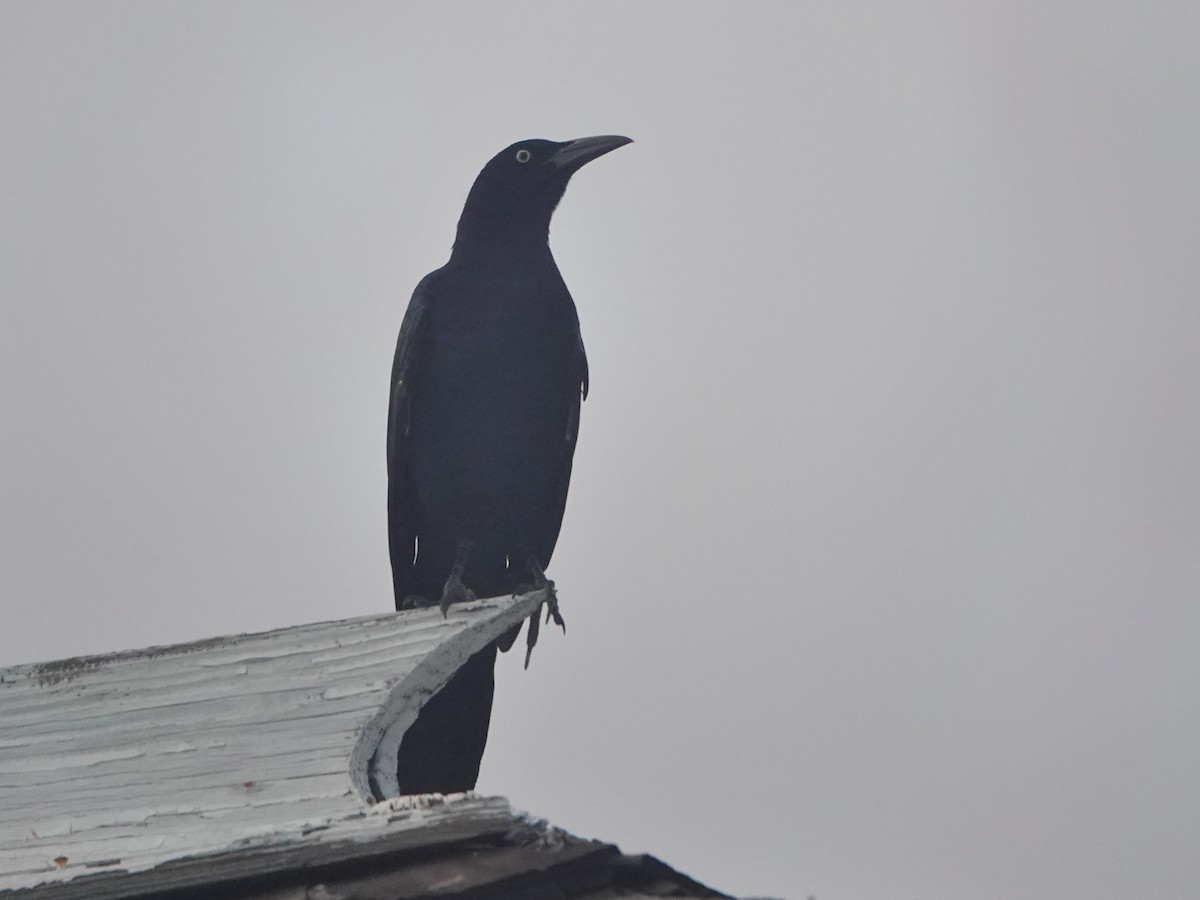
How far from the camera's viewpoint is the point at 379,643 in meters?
2.85

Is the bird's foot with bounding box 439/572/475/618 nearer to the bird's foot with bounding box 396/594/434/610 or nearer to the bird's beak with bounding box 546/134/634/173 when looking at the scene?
the bird's foot with bounding box 396/594/434/610

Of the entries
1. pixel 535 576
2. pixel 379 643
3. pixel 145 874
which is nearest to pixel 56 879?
pixel 145 874

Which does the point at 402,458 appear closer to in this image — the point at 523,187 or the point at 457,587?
the point at 457,587

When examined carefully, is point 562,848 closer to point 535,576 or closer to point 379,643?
point 379,643

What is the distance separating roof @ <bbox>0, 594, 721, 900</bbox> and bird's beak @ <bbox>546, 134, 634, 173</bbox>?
13.1ft

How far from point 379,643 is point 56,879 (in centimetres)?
73

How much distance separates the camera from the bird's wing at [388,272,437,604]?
19.0ft

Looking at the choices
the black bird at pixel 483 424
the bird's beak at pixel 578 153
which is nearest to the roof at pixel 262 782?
the black bird at pixel 483 424

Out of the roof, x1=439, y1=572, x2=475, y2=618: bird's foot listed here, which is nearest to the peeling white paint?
the roof

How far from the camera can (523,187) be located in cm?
661

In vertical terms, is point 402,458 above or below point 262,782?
above

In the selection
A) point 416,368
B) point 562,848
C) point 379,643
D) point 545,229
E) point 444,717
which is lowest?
point 444,717

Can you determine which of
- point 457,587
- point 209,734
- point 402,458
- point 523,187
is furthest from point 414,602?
point 209,734

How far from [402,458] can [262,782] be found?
10.5ft
